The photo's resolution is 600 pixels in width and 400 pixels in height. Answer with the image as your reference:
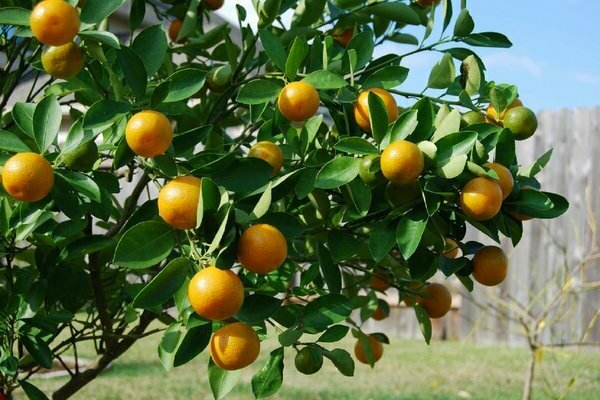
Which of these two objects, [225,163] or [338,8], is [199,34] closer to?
[338,8]

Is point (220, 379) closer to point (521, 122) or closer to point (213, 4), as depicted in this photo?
point (521, 122)

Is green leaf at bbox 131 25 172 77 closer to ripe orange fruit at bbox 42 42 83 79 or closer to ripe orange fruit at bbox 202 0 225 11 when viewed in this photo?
ripe orange fruit at bbox 42 42 83 79

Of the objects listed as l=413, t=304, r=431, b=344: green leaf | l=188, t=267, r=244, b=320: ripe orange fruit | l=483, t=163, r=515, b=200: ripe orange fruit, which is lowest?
l=413, t=304, r=431, b=344: green leaf

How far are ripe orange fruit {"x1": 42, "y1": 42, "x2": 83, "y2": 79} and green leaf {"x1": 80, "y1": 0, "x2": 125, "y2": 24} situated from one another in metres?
0.05

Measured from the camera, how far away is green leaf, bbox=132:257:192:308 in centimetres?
83

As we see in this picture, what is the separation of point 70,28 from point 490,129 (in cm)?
50

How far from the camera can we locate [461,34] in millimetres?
1167

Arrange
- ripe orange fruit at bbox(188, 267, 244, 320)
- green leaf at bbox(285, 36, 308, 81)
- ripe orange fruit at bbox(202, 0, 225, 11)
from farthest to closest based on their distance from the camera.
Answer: ripe orange fruit at bbox(202, 0, 225, 11)
green leaf at bbox(285, 36, 308, 81)
ripe orange fruit at bbox(188, 267, 244, 320)

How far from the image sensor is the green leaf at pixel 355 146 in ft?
2.95

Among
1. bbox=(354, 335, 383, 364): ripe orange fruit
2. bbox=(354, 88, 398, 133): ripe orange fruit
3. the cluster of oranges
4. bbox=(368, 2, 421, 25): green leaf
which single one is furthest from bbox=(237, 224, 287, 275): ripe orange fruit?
bbox=(354, 335, 383, 364): ripe orange fruit

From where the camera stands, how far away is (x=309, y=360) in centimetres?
106

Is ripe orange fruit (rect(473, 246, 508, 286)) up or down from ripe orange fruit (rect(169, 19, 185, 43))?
down

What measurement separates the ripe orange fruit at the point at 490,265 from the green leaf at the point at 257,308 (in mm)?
273

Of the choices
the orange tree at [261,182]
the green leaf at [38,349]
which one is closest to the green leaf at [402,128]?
the orange tree at [261,182]
